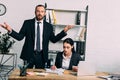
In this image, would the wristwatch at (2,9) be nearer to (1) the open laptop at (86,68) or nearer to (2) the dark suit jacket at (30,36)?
(2) the dark suit jacket at (30,36)

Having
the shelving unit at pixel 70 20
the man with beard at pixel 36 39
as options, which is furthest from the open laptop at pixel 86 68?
the shelving unit at pixel 70 20

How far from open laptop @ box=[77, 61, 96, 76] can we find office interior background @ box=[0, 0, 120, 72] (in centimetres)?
249

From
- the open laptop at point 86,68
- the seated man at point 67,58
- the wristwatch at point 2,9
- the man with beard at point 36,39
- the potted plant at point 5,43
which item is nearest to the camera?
the open laptop at point 86,68

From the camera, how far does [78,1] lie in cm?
589

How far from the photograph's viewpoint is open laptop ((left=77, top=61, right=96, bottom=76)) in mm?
3316

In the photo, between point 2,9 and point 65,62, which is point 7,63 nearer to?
point 2,9

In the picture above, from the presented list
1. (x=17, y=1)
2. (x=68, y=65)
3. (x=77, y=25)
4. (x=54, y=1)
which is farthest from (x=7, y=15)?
(x=68, y=65)

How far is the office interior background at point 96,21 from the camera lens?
19.3 feet

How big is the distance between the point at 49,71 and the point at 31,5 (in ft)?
8.78

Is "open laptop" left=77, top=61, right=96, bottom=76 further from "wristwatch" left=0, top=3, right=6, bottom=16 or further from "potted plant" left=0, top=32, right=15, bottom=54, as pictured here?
"wristwatch" left=0, top=3, right=6, bottom=16

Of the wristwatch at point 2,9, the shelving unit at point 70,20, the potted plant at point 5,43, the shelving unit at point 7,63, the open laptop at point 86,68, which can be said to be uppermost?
the wristwatch at point 2,9

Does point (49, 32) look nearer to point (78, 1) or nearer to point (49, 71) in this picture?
point (49, 71)

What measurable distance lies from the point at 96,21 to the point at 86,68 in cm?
273

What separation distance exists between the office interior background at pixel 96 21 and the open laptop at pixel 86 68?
2.49 meters
